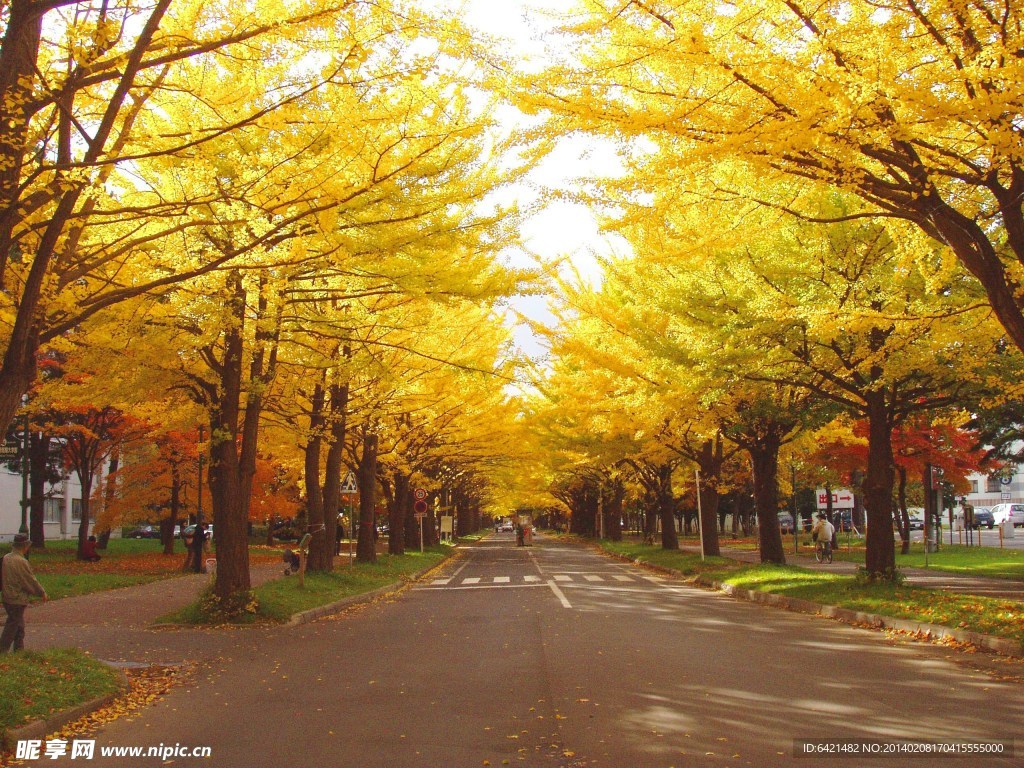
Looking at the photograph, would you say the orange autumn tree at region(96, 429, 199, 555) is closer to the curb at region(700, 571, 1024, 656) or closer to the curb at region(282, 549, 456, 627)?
the curb at region(282, 549, 456, 627)

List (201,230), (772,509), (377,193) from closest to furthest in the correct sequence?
(377,193)
(201,230)
(772,509)

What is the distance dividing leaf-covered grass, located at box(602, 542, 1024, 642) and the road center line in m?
3.98

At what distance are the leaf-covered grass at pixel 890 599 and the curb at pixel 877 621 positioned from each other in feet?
0.39

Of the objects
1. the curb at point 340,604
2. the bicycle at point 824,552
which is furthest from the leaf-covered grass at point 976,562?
the curb at point 340,604

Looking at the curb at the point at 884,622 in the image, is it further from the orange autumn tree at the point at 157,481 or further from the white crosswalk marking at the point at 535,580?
the orange autumn tree at the point at 157,481

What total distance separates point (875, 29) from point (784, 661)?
6324mm

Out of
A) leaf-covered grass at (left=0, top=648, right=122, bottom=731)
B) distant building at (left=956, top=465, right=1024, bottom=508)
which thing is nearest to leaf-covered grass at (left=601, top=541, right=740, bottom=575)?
leaf-covered grass at (left=0, top=648, right=122, bottom=731)

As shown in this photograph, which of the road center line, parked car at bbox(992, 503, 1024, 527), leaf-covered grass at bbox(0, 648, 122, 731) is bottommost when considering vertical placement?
parked car at bbox(992, 503, 1024, 527)

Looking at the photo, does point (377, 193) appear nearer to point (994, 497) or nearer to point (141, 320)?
point (141, 320)

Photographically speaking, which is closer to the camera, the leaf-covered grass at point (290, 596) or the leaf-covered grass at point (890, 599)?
the leaf-covered grass at point (890, 599)

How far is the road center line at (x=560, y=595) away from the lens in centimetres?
1752

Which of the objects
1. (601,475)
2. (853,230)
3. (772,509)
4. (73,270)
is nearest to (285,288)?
(73,270)

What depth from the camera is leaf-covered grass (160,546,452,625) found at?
1459 cm

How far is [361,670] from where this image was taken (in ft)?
31.9
